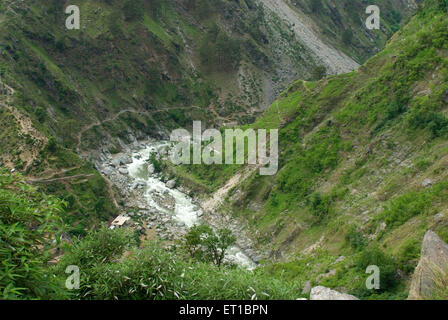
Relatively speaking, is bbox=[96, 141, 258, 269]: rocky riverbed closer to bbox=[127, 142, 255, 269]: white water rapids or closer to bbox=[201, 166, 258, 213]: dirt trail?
bbox=[127, 142, 255, 269]: white water rapids

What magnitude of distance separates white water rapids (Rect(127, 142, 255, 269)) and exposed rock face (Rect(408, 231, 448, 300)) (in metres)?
22.3

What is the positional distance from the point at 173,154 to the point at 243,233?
25.3 meters

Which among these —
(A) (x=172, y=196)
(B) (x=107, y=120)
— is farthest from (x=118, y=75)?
(A) (x=172, y=196)

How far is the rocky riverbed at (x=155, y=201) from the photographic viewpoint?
41.5m

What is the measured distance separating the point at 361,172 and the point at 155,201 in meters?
27.2

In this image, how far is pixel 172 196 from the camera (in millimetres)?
50844

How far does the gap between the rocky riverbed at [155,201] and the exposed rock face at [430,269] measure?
866 inches

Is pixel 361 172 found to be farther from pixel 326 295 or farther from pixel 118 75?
pixel 118 75

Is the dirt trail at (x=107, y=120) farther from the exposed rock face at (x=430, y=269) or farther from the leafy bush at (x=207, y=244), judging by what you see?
the exposed rock face at (x=430, y=269)

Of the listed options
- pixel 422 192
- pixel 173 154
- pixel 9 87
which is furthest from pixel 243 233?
pixel 9 87

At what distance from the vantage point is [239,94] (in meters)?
87.9

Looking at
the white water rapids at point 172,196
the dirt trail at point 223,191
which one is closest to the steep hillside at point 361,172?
the dirt trail at point 223,191

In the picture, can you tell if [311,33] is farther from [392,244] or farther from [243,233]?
[392,244]
